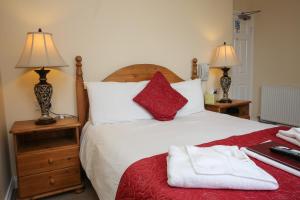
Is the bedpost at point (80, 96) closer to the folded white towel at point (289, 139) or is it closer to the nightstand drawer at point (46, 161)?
the nightstand drawer at point (46, 161)


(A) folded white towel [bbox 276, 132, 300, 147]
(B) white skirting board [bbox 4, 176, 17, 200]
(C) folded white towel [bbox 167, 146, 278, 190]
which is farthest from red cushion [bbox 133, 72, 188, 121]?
(B) white skirting board [bbox 4, 176, 17, 200]

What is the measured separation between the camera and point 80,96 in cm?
248

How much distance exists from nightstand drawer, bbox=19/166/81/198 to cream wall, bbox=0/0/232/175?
2.07 feet

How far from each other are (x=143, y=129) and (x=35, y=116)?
114 centimetres

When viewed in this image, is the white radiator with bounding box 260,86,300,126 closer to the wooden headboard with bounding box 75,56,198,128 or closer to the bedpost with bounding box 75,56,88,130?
the wooden headboard with bounding box 75,56,198,128

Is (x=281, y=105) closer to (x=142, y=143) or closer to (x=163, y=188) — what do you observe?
(x=142, y=143)

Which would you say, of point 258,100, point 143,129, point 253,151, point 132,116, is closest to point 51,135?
point 132,116

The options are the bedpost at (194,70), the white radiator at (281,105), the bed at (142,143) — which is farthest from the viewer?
the white radiator at (281,105)

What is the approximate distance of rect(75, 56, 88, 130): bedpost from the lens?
246 cm

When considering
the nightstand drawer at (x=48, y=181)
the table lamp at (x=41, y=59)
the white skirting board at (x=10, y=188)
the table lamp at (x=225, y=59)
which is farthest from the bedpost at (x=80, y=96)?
the table lamp at (x=225, y=59)

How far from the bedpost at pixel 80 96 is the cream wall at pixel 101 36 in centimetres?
8

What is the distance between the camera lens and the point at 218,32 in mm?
3469

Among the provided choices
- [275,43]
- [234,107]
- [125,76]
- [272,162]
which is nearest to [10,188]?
[125,76]

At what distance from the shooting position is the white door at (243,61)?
4.70 metres
